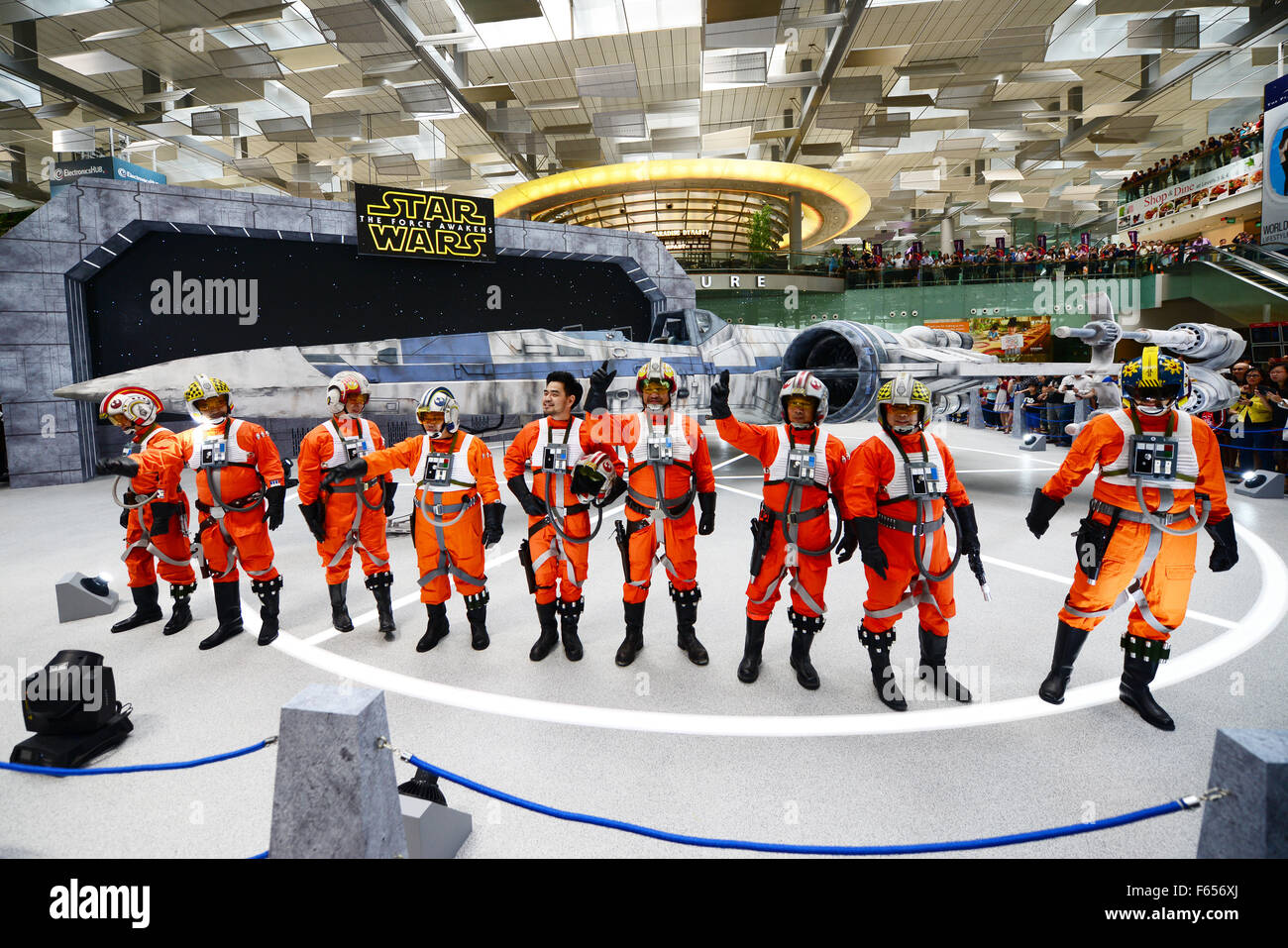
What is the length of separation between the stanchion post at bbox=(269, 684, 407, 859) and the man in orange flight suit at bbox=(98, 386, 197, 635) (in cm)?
341

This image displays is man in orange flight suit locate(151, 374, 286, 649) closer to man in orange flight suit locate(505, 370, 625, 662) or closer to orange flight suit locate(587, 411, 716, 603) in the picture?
man in orange flight suit locate(505, 370, 625, 662)

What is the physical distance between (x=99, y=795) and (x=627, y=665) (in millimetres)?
2740

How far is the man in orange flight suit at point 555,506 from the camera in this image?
4.02 m

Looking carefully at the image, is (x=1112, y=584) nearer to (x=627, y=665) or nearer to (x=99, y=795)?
(x=627, y=665)

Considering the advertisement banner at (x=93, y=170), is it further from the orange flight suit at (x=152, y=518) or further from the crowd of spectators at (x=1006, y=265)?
the crowd of spectators at (x=1006, y=265)

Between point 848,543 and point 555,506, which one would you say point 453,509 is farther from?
point 848,543

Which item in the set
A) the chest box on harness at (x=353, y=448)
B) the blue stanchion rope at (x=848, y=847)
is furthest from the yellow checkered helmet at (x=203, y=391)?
the blue stanchion rope at (x=848, y=847)

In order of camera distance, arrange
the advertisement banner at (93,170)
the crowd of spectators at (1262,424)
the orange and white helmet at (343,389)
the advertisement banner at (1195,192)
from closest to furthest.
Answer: the orange and white helmet at (343,389), the crowd of spectators at (1262,424), the advertisement banner at (93,170), the advertisement banner at (1195,192)

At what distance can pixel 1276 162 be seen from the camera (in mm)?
8359

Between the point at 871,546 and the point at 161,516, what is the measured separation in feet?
16.1

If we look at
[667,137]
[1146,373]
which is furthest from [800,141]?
[1146,373]

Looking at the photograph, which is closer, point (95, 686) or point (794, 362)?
point (95, 686)

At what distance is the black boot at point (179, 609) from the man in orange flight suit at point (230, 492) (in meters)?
0.38

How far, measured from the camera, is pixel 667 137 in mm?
18922
